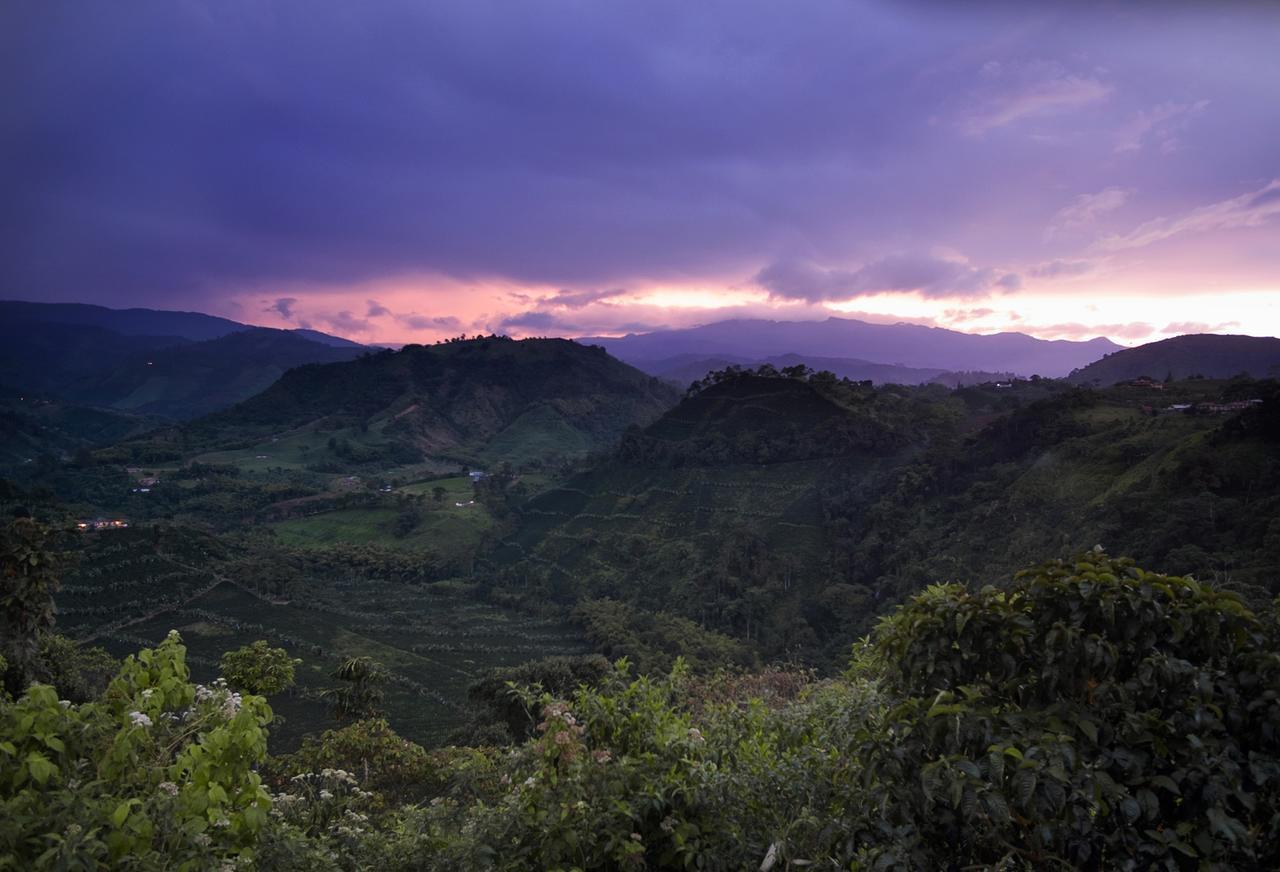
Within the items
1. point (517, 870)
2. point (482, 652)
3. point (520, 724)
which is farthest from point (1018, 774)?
point (482, 652)

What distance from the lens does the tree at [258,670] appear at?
1875 cm

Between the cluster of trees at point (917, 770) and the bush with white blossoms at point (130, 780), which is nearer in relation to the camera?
the bush with white blossoms at point (130, 780)

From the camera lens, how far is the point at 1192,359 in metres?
86.6

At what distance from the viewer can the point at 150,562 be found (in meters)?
52.6

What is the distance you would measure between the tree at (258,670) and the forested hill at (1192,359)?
8740cm

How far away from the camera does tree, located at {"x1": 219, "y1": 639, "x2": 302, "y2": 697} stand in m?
18.8

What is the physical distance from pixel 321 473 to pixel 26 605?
320 feet

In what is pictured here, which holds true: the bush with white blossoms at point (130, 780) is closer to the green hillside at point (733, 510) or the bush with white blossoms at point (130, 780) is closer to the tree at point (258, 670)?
the tree at point (258, 670)

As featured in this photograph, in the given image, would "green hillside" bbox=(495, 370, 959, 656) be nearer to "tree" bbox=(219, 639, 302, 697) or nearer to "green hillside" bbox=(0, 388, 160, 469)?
"tree" bbox=(219, 639, 302, 697)

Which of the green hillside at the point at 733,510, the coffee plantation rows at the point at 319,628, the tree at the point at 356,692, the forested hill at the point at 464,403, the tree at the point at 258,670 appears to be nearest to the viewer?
the tree at the point at 258,670

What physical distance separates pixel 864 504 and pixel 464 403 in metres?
113

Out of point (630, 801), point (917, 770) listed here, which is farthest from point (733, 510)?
point (917, 770)

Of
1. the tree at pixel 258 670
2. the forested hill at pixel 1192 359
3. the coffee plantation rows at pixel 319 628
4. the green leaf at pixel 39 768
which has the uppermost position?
the forested hill at pixel 1192 359

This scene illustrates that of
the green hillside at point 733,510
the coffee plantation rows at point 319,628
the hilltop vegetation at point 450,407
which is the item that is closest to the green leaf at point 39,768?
the coffee plantation rows at point 319,628
